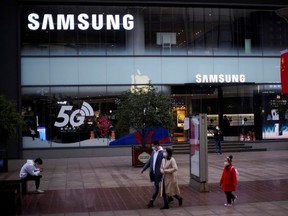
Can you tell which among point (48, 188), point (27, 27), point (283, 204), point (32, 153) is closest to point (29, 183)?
point (48, 188)

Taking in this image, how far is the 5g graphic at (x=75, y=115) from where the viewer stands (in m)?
30.0

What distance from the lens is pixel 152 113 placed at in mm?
22641

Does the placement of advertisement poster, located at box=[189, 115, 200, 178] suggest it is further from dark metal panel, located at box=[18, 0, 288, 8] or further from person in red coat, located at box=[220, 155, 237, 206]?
dark metal panel, located at box=[18, 0, 288, 8]

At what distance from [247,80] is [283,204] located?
2044 cm

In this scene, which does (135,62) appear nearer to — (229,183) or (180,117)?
(180,117)

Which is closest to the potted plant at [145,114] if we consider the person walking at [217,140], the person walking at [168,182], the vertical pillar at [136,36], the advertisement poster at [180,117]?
the person walking at [217,140]

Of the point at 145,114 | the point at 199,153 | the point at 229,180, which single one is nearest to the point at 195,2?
the point at 145,114

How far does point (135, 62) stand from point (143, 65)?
577mm

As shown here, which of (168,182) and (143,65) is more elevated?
(143,65)

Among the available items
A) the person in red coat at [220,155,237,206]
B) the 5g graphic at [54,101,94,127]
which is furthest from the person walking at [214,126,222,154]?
the person in red coat at [220,155,237,206]

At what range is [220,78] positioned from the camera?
32156 mm

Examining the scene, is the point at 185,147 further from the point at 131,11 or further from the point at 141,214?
the point at 141,214

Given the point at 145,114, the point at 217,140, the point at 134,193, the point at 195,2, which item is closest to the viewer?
the point at 134,193

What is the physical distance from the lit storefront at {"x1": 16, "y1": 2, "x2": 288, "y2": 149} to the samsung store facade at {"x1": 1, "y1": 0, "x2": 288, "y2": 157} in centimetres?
7
